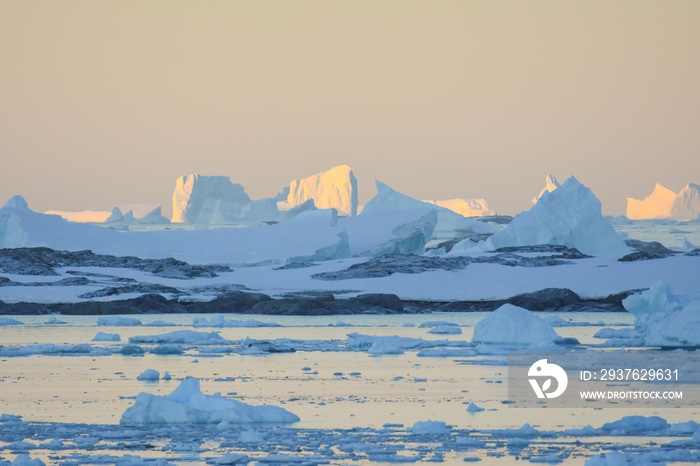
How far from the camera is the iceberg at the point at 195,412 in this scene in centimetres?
1177

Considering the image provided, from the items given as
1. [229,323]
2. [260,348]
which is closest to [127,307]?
[229,323]

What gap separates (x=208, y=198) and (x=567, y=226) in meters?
50.1

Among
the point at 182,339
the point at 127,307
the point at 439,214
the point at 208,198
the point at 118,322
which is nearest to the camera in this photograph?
the point at 182,339

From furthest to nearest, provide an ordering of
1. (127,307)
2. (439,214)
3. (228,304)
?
1. (439,214)
2. (228,304)
3. (127,307)

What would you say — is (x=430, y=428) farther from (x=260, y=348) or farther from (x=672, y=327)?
(x=260, y=348)

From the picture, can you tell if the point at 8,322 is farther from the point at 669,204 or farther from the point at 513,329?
the point at 669,204

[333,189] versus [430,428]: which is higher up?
[333,189]

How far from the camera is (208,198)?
9206cm

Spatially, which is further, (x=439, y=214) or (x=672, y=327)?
(x=439, y=214)

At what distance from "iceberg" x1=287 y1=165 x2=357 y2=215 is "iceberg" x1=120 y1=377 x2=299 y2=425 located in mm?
72198

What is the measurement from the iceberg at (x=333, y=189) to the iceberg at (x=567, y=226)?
1479 inches

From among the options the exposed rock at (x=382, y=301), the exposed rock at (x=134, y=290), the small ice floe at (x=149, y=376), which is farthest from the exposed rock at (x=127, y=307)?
the small ice floe at (x=149, y=376)

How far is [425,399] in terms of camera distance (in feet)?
45.3

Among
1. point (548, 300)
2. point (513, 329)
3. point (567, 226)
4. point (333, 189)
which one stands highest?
point (333, 189)
